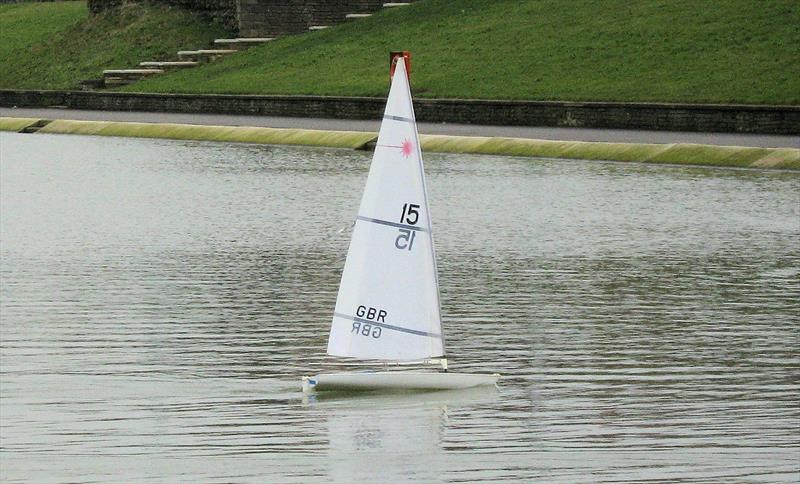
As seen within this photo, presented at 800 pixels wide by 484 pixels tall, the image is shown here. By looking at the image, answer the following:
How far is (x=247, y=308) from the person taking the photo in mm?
→ 24719

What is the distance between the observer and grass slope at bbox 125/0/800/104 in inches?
2138

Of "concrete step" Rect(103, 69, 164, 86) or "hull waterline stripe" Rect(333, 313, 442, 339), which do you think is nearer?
"hull waterline stripe" Rect(333, 313, 442, 339)

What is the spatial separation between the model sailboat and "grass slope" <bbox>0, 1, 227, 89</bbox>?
2312 inches

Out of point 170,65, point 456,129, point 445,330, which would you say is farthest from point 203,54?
point 445,330

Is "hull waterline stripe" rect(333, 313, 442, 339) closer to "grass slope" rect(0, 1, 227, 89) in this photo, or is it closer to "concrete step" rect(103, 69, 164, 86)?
"concrete step" rect(103, 69, 164, 86)

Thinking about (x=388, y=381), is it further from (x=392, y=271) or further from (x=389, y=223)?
(x=389, y=223)

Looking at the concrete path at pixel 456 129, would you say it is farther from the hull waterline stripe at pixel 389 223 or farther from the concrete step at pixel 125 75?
the hull waterline stripe at pixel 389 223

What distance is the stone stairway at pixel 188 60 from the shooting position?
74562mm

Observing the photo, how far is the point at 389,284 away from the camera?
60.0 feet

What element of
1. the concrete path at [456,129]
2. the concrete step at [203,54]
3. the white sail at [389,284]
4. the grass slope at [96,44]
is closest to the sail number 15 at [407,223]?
the white sail at [389,284]

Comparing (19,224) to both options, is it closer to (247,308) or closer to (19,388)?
(247,308)

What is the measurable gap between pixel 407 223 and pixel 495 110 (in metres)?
37.2

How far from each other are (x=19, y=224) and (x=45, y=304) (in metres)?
10.5

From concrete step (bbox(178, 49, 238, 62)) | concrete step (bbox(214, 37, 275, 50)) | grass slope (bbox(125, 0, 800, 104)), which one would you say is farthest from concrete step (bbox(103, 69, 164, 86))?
concrete step (bbox(214, 37, 275, 50))
